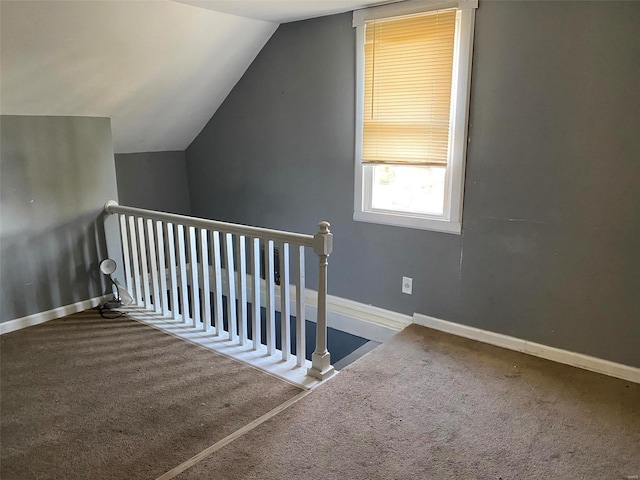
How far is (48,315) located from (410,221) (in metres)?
2.79

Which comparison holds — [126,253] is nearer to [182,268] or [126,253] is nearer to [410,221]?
[182,268]

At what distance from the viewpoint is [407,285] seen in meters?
3.40

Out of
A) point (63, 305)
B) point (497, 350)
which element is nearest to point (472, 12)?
point (497, 350)

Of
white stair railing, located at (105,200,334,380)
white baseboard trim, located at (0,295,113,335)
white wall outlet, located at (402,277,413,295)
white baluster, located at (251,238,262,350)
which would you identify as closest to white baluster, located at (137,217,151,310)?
white stair railing, located at (105,200,334,380)

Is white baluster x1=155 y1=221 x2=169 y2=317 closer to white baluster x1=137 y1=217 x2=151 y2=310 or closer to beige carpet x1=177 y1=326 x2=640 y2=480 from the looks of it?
white baluster x1=137 y1=217 x2=151 y2=310

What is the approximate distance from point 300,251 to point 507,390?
1370 millimetres

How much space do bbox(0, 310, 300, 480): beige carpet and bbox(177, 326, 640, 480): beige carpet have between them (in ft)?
0.80

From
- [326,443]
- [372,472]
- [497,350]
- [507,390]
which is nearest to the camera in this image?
[372,472]

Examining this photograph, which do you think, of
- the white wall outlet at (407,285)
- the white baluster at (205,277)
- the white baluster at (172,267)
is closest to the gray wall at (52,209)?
the white baluster at (172,267)

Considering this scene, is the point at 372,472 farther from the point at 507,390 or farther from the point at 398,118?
the point at 398,118

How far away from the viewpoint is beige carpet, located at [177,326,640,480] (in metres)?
1.93

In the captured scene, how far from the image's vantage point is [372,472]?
1.91m

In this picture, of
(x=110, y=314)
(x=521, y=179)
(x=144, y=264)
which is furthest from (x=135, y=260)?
(x=521, y=179)

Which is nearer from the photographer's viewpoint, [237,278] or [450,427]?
[450,427]
